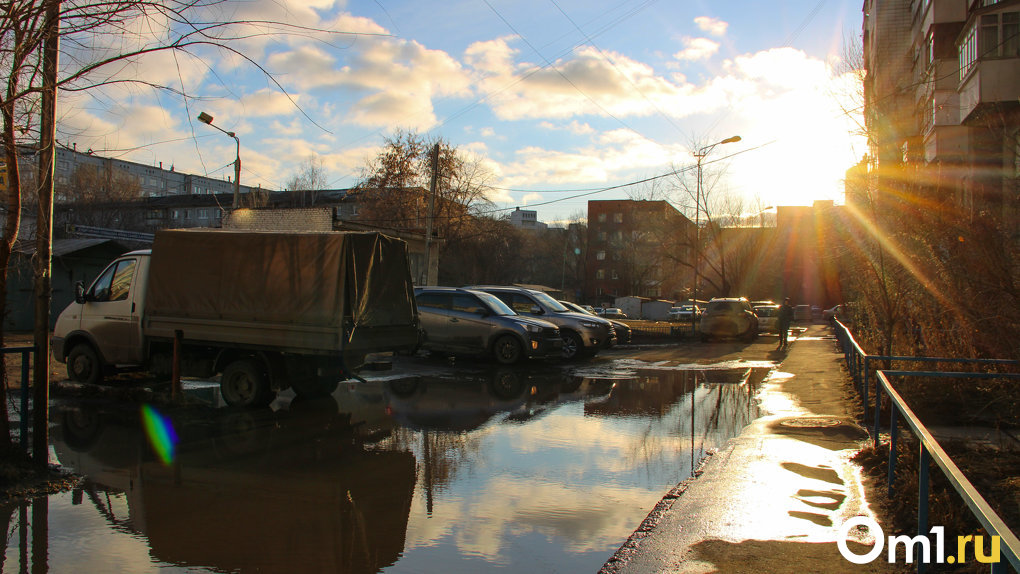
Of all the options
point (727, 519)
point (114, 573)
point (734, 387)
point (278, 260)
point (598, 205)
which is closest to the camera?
point (114, 573)

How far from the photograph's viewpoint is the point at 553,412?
10219 mm

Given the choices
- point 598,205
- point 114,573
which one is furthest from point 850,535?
point 598,205

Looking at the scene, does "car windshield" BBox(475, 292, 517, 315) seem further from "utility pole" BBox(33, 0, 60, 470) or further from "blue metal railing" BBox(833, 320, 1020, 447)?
"utility pole" BBox(33, 0, 60, 470)

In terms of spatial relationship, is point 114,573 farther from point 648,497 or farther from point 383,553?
point 648,497

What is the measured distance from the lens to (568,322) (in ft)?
59.8

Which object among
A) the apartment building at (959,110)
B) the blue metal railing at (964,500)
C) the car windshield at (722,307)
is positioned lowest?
the blue metal railing at (964,500)

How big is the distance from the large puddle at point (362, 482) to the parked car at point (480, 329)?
15.1ft

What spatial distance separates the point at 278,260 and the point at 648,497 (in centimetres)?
624

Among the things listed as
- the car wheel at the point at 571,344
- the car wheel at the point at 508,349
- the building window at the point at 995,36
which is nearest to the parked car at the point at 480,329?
the car wheel at the point at 508,349

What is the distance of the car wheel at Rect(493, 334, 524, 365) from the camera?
52.5 ft

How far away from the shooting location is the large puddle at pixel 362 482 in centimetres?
453

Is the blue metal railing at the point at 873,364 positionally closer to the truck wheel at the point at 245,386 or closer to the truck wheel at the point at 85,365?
the truck wheel at the point at 245,386

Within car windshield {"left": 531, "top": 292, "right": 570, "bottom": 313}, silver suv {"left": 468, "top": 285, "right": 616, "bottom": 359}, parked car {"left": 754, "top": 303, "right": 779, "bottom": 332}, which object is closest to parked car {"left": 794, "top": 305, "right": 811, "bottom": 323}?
parked car {"left": 754, "top": 303, "right": 779, "bottom": 332}

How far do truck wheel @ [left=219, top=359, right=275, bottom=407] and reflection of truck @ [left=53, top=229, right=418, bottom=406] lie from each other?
1cm
